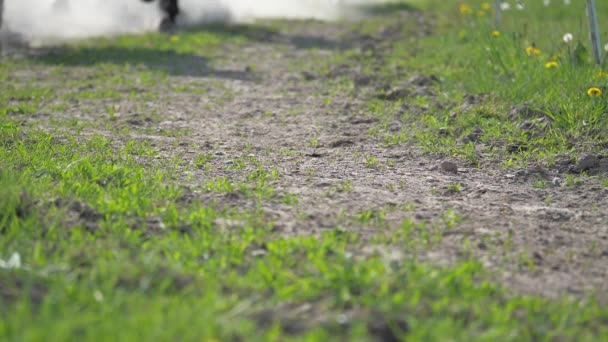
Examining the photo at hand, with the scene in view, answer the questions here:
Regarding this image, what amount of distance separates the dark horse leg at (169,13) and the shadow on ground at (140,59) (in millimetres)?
2656

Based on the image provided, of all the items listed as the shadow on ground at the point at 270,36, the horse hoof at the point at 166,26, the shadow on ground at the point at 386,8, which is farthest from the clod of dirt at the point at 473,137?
the shadow on ground at the point at 386,8

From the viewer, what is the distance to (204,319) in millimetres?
2463

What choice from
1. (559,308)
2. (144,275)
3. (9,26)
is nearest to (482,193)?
(559,308)

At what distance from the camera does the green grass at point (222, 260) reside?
101 inches

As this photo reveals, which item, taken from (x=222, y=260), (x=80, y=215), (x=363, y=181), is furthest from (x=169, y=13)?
(x=222, y=260)

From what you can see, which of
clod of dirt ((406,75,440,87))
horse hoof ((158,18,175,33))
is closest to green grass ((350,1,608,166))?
clod of dirt ((406,75,440,87))

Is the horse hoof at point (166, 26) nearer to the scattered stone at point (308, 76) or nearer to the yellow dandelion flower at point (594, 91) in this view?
the scattered stone at point (308, 76)

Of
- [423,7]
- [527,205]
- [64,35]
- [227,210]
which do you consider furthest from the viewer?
Answer: [423,7]

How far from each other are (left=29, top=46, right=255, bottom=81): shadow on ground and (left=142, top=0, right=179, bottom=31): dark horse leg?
2656 mm

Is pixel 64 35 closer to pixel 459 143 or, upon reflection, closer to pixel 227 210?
pixel 459 143

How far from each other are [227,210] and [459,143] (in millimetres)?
2373

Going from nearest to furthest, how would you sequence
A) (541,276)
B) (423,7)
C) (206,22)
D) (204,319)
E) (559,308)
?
(204,319) → (559,308) → (541,276) → (206,22) → (423,7)

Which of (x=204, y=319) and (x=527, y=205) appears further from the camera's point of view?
(x=527, y=205)

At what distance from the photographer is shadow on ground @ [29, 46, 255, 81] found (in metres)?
9.49
